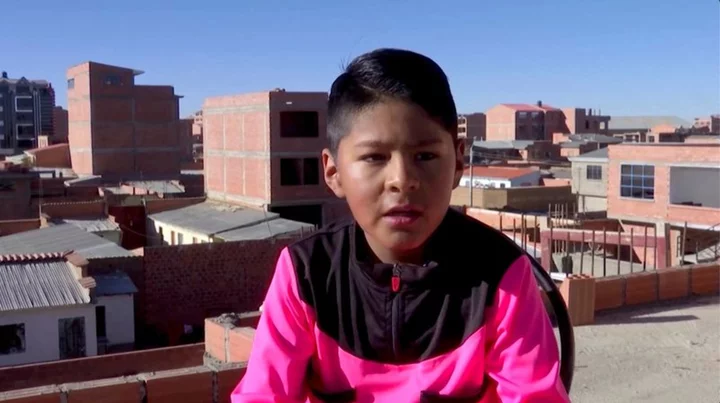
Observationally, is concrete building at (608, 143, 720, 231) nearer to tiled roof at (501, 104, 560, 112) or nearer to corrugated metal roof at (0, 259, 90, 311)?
corrugated metal roof at (0, 259, 90, 311)

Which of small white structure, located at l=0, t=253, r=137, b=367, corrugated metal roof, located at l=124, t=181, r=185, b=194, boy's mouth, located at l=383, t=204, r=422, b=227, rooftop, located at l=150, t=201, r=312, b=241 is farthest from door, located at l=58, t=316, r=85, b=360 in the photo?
corrugated metal roof, located at l=124, t=181, r=185, b=194

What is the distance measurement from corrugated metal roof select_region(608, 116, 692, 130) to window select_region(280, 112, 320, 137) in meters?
59.0

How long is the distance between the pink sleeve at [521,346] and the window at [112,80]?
4063 centimetres

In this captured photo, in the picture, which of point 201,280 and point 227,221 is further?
point 227,221

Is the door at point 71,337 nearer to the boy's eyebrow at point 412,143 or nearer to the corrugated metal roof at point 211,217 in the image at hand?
the corrugated metal roof at point 211,217

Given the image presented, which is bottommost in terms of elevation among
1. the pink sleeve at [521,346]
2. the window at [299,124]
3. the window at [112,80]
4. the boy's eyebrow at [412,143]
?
the pink sleeve at [521,346]

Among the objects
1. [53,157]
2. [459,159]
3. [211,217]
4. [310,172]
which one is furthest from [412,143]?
[53,157]

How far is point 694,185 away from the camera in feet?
76.7

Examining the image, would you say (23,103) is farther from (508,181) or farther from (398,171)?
(398,171)

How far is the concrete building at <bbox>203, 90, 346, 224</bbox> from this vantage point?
24844 mm

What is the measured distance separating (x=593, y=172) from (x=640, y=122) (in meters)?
53.0

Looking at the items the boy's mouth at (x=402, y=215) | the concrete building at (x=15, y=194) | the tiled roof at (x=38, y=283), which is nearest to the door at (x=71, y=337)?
the tiled roof at (x=38, y=283)

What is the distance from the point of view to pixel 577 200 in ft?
103

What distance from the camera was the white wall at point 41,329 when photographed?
12.8 meters
